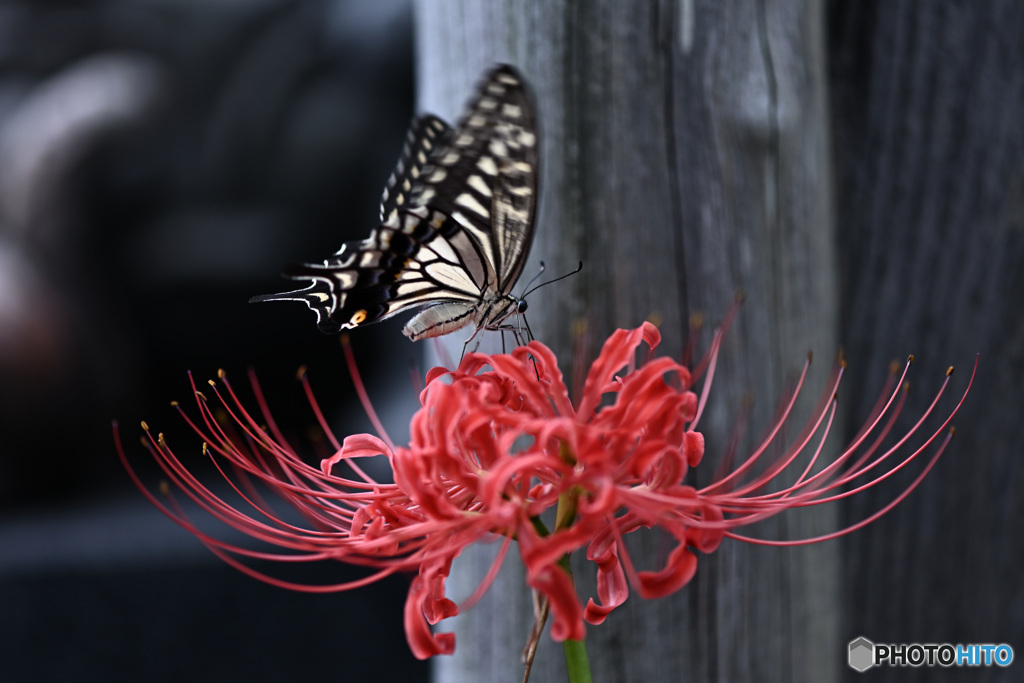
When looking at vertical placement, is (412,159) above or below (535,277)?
above

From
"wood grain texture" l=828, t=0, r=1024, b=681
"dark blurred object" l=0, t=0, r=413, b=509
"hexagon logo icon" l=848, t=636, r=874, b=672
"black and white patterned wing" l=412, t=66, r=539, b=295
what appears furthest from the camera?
"dark blurred object" l=0, t=0, r=413, b=509

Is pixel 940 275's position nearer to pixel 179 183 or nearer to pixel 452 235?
pixel 452 235

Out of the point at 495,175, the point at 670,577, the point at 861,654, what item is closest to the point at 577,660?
the point at 670,577

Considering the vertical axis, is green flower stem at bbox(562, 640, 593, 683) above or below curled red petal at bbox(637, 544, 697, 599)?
below

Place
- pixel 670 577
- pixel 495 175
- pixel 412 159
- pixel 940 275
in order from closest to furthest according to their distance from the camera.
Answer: pixel 670 577 < pixel 495 175 < pixel 412 159 < pixel 940 275

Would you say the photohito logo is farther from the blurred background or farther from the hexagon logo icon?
the blurred background

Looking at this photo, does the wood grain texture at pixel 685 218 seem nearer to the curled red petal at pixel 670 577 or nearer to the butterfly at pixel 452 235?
the butterfly at pixel 452 235

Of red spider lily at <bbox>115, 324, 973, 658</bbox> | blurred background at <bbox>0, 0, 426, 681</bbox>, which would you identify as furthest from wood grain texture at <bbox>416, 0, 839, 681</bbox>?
blurred background at <bbox>0, 0, 426, 681</bbox>
